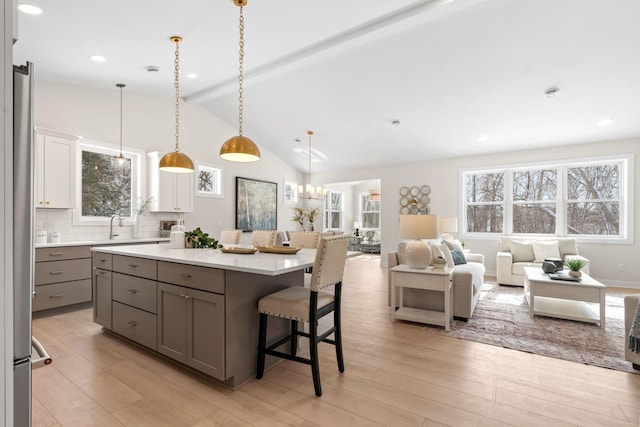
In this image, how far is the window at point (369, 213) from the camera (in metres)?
11.6

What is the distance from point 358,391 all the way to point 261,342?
732mm

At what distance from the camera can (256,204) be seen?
7.44 meters

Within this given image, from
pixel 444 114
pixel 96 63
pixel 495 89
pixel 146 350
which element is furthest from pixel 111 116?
pixel 495 89

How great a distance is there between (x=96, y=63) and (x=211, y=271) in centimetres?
344

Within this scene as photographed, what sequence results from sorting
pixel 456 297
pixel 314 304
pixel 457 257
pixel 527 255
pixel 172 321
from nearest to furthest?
1. pixel 314 304
2. pixel 172 321
3. pixel 456 297
4. pixel 457 257
5. pixel 527 255

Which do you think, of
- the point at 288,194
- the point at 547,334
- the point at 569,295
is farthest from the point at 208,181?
the point at 569,295

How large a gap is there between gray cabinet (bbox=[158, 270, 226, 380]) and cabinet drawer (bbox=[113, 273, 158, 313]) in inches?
5.0

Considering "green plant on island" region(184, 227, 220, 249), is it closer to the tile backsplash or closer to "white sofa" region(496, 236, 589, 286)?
the tile backsplash

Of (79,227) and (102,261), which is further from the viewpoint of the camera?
(79,227)

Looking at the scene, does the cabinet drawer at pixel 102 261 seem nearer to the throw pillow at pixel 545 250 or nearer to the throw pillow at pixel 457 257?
the throw pillow at pixel 457 257

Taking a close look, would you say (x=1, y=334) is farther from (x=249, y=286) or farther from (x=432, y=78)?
(x=432, y=78)

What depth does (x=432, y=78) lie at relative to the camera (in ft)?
14.4

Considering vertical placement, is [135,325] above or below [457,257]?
below

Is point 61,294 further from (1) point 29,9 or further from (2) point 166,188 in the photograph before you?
(1) point 29,9
